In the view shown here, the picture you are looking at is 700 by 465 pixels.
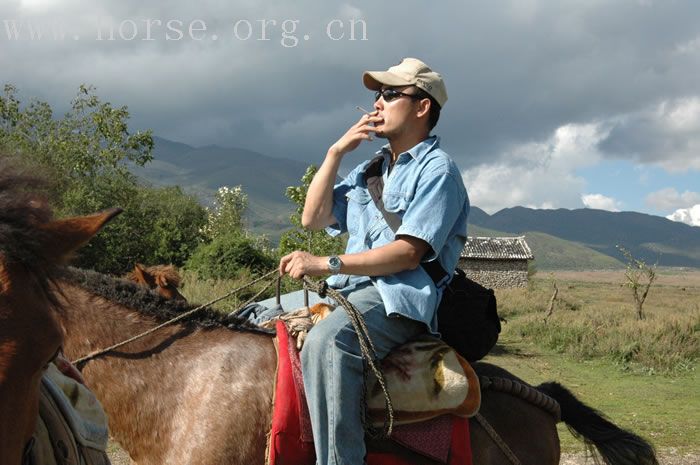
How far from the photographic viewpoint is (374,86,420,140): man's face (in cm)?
354

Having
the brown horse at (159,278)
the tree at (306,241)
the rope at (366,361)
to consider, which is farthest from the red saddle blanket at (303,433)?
the tree at (306,241)

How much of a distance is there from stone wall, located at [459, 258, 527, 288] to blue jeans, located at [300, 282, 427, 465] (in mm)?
52846

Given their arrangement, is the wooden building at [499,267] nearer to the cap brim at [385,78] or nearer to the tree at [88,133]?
the tree at [88,133]

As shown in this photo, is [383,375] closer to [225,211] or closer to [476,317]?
[476,317]

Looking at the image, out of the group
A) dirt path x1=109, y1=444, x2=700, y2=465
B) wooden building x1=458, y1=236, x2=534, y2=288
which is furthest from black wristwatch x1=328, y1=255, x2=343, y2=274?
wooden building x1=458, y1=236, x2=534, y2=288

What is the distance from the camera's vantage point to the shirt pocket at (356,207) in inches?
145

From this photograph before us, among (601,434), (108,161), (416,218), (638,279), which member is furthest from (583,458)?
(108,161)

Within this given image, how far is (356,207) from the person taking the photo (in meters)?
3.74

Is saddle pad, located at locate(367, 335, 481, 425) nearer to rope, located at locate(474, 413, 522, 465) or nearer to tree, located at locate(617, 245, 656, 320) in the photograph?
rope, located at locate(474, 413, 522, 465)

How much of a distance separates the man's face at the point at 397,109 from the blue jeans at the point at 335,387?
0.98m

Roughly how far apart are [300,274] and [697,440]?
8378 mm

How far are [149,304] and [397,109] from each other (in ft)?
5.65

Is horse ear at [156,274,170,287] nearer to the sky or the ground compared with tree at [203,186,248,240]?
nearer to the ground

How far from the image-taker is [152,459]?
3227 millimetres
